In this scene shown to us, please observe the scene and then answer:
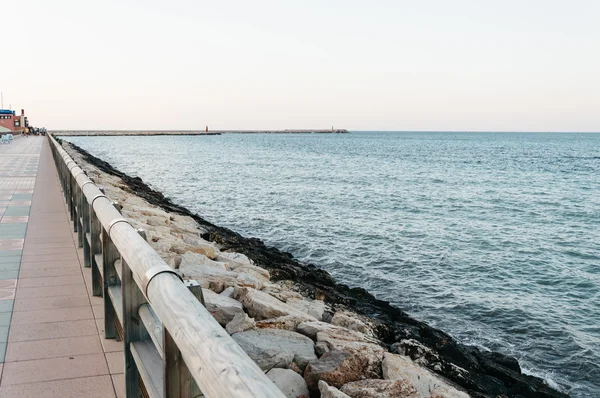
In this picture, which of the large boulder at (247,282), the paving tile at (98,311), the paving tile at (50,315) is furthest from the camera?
the large boulder at (247,282)

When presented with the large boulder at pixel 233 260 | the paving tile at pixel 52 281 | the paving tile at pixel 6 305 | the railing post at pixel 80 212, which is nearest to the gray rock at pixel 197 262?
the large boulder at pixel 233 260

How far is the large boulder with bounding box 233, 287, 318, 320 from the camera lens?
5.50 meters

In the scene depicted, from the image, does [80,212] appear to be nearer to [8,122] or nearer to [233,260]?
[233,260]

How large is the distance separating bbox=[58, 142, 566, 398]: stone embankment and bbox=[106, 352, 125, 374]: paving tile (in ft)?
3.49

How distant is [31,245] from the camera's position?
6.95 metres

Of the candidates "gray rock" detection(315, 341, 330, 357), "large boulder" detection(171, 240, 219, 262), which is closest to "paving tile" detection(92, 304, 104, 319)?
"gray rock" detection(315, 341, 330, 357)

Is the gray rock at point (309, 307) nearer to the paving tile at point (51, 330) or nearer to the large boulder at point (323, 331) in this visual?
the large boulder at point (323, 331)

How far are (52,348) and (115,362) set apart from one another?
55 centimetres

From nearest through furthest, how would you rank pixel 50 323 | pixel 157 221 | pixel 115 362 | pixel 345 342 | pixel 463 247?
pixel 115 362 → pixel 50 323 → pixel 345 342 → pixel 157 221 → pixel 463 247

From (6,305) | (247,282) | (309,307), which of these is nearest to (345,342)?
(309,307)

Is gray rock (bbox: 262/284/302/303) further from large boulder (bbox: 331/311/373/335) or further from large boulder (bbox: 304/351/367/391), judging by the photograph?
large boulder (bbox: 304/351/367/391)

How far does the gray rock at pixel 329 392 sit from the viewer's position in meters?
3.73

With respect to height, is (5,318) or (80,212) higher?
(80,212)

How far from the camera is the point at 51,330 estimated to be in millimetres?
4129
